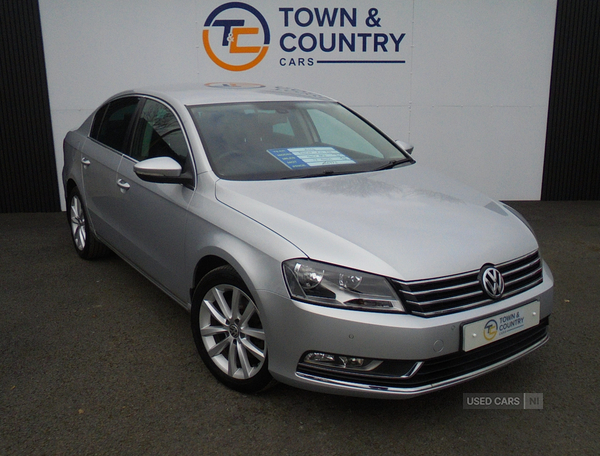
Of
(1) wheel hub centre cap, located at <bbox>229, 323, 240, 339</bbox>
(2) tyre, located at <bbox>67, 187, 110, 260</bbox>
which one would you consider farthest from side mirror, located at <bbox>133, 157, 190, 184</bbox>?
(2) tyre, located at <bbox>67, 187, 110, 260</bbox>

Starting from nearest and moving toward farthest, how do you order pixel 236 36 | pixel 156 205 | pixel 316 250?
pixel 316 250, pixel 156 205, pixel 236 36

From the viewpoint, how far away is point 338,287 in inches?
102

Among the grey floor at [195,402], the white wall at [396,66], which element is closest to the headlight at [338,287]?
the grey floor at [195,402]

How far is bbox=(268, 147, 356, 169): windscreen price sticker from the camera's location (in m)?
3.62

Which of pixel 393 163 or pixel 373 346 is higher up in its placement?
pixel 393 163

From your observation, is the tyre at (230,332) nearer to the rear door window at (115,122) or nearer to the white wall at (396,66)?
the rear door window at (115,122)

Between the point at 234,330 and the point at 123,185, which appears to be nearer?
the point at 234,330

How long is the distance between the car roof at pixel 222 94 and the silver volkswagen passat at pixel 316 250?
22 mm

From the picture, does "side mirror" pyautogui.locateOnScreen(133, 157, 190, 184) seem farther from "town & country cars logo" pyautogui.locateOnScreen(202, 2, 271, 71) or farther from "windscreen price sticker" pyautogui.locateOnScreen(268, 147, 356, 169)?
"town & country cars logo" pyautogui.locateOnScreen(202, 2, 271, 71)

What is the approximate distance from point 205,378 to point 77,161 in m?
2.77

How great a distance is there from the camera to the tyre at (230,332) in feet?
9.61

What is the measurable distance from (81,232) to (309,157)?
8.92 feet

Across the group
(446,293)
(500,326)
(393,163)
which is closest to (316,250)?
(446,293)

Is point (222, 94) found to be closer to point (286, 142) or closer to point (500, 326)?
point (286, 142)
